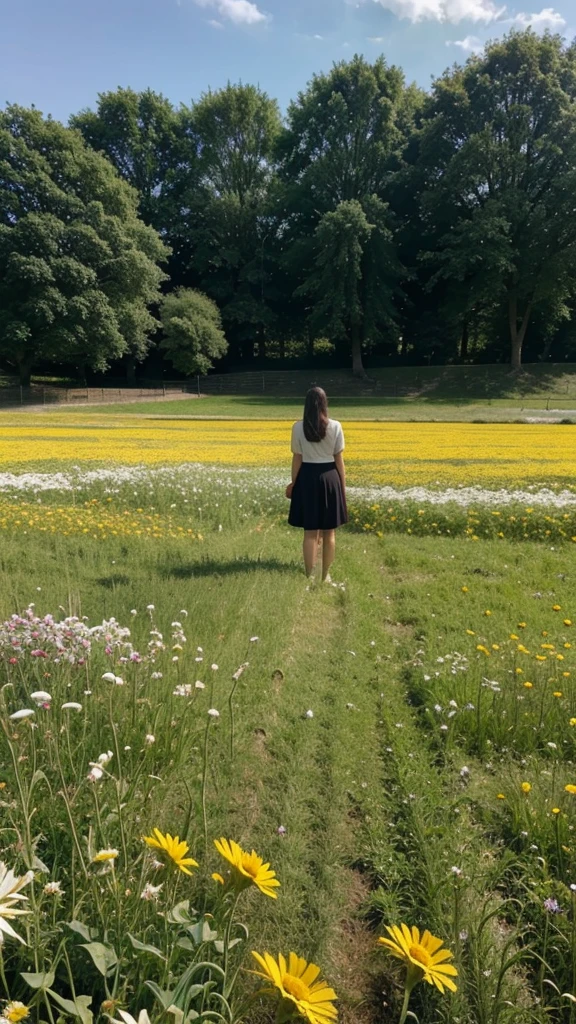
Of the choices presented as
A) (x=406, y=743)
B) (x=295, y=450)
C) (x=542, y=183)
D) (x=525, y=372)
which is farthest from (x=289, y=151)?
(x=406, y=743)

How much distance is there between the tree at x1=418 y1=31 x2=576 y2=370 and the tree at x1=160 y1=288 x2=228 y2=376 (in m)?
15.2

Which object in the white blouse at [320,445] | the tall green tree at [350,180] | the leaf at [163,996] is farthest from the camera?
the tall green tree at [350,180]

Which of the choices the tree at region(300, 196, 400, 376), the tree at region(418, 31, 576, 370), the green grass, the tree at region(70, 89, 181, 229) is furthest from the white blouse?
the tree at region(70, 89, 181, 229)

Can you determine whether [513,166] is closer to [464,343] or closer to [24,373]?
[464,343]

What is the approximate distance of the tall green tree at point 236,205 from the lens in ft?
159

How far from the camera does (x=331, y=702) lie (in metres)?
3.65

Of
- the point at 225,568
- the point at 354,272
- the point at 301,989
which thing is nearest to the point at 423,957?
the point at 301,989

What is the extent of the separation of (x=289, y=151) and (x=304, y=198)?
6.23 metres

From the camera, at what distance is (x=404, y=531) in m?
8.25

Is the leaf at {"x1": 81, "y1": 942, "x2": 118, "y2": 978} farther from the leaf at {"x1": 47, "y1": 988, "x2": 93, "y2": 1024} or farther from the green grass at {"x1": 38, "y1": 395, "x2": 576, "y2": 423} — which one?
the green grass at {"x1": 38, "y1": 395, "x2": 576, "y2": 423}

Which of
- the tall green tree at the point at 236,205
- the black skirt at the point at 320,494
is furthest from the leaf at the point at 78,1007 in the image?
the tall green tree at the point at 236,205

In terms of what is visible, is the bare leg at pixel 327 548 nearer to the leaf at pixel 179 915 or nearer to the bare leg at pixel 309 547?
the bare leg at pixel 309 547

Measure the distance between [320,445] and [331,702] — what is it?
2.56 metres

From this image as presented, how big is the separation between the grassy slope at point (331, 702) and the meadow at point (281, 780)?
0.05ft
